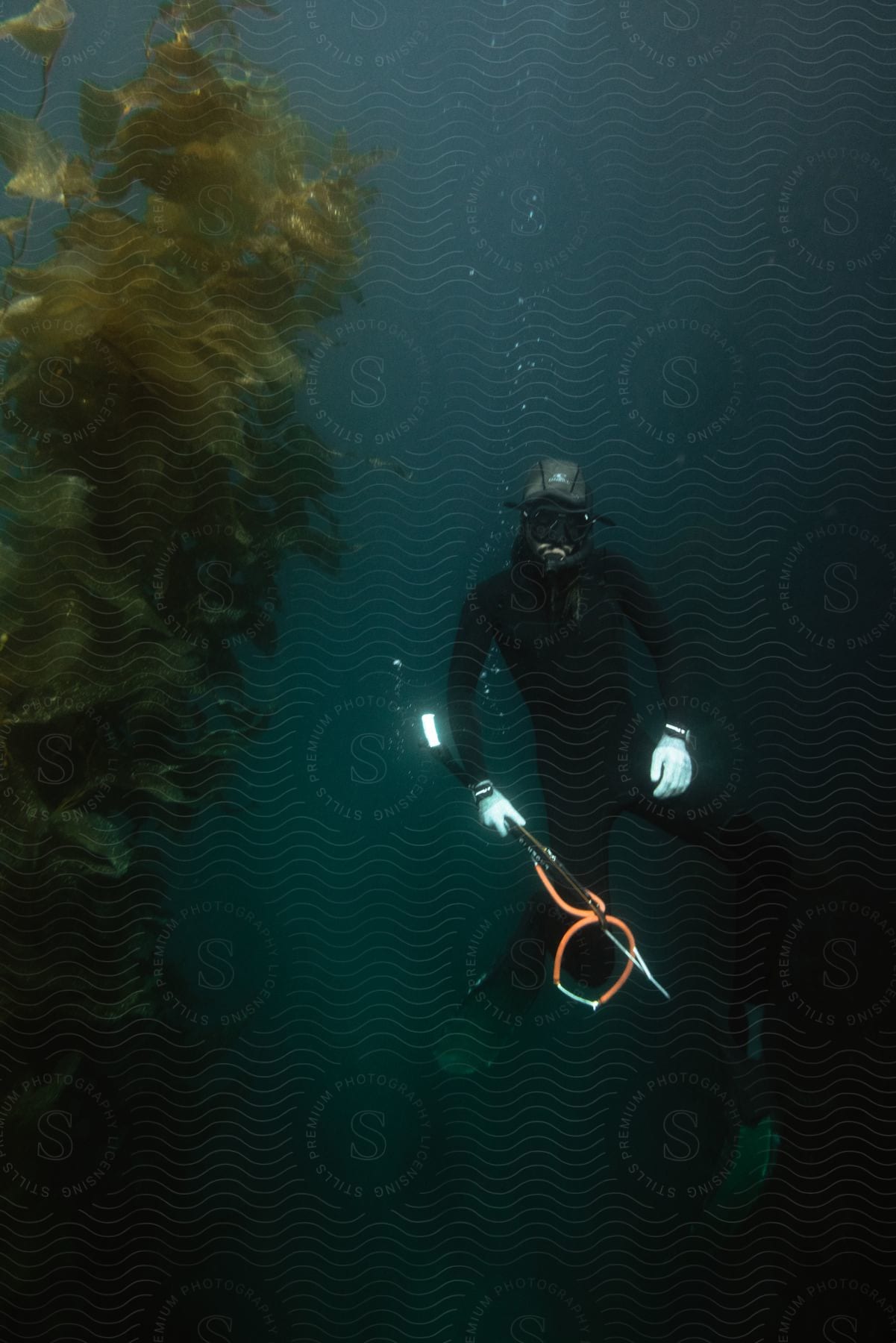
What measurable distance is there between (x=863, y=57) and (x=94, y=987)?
9.30 ft

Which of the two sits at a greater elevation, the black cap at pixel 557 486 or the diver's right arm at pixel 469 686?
the black cap at pixel 557 486

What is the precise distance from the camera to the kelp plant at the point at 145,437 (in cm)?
165

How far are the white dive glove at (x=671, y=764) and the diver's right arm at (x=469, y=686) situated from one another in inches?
13.4

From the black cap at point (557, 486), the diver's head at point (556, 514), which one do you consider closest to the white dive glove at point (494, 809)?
the diver's head at point (556, 514)

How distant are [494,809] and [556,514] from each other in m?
0.70

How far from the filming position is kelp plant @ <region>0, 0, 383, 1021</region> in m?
1.65

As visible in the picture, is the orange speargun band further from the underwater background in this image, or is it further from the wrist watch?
the wrist watch

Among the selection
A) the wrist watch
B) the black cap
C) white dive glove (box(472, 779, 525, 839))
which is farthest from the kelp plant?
the wrist watch

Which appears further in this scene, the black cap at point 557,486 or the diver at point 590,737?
the diver at point 590,737

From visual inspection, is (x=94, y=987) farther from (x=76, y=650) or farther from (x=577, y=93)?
(x=577, y=93)

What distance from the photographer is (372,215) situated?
1.66 m

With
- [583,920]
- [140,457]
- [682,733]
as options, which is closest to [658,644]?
[682,733]

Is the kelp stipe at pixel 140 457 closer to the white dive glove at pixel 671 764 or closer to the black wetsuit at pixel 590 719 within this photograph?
the black wetsuit at pixel 590 719

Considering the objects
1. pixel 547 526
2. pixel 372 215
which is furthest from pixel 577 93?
pixel 547 526
